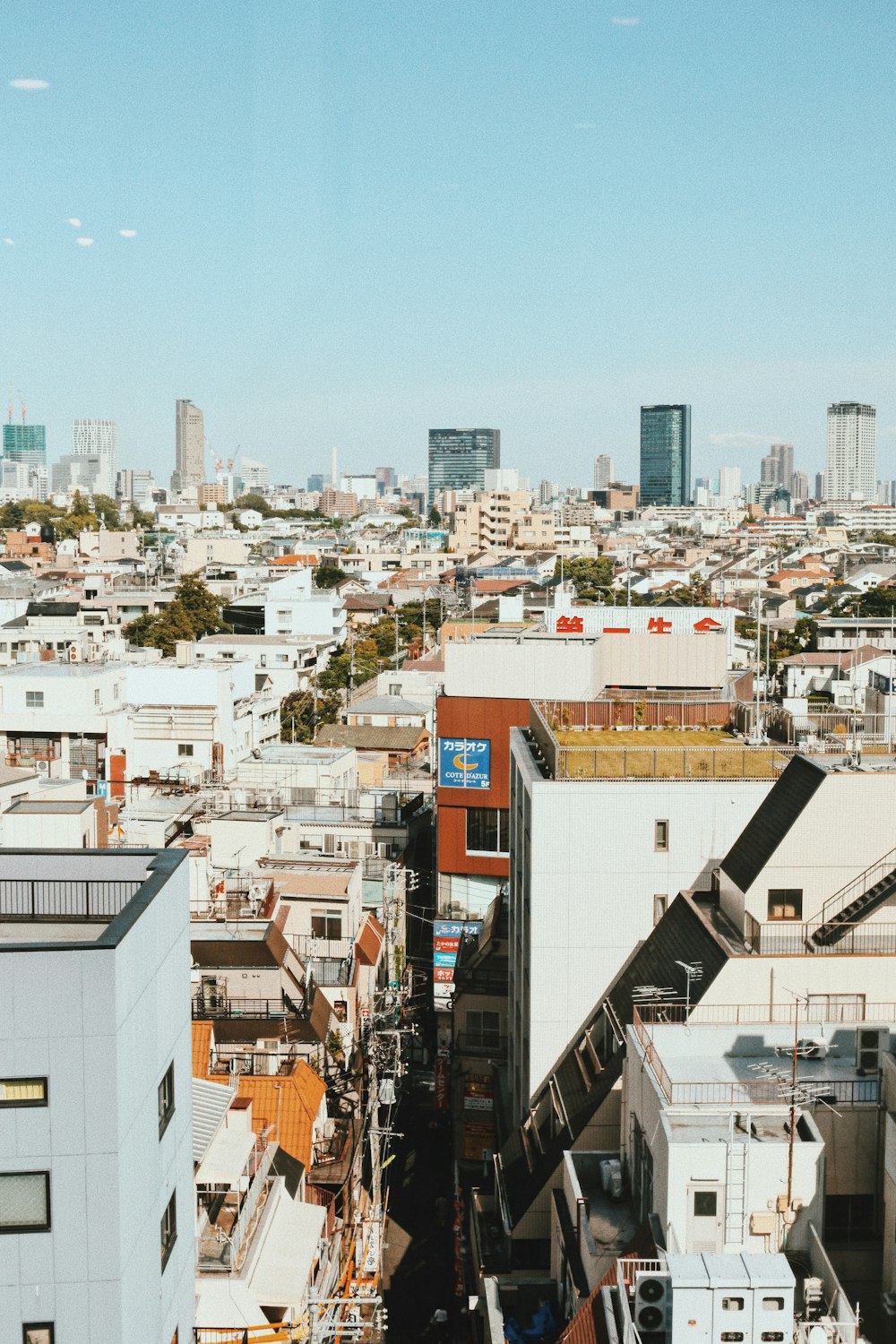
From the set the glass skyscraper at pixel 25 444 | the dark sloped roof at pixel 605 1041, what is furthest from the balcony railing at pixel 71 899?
the glass skyscraper at pixel 25 444

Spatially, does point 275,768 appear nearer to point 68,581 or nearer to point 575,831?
point 575,831

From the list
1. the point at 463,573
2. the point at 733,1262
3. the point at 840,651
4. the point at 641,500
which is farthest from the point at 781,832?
the point at 641,500

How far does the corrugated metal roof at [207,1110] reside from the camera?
6.91 metres

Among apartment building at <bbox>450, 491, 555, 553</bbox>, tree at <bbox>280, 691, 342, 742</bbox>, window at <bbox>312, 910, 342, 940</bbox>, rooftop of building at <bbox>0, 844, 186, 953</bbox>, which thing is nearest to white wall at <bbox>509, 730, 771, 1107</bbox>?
window at <bbox>312, 910, 342, 940</bbox>

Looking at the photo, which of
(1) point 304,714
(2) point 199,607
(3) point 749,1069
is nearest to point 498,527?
(2) point 199,607

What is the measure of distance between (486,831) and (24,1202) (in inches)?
383

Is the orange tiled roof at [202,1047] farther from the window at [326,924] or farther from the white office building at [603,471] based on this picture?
the white office building at [603,471]

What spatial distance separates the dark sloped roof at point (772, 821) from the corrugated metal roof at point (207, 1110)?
3051 mm

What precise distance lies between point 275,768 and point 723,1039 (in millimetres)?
12060

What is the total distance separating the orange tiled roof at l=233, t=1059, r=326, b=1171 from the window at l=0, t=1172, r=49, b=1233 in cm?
437

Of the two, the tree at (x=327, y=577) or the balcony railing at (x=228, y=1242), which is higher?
the tree at (x=327, y=577)

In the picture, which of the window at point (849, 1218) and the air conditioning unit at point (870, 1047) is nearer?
the window at point (849, 1218)

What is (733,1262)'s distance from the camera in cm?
494

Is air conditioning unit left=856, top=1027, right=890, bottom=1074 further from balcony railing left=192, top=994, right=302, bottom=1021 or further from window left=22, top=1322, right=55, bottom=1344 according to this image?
balcony railing left=192, top=994, right=302, bottom=1021
